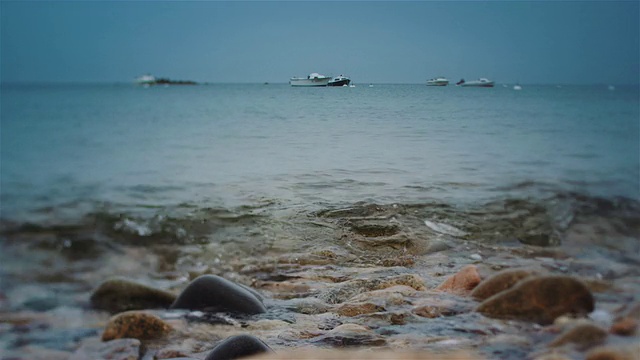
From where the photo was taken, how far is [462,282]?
3.07 meters

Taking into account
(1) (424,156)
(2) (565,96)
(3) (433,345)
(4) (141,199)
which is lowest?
(3) (433,345)

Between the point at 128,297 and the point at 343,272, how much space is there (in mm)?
1301

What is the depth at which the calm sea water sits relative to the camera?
415 cm

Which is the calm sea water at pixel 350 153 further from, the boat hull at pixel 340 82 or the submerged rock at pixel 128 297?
the submerged rock at pixel 128 297

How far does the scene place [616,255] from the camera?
11.6ft

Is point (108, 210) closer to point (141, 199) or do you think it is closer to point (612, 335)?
point (141, 199)

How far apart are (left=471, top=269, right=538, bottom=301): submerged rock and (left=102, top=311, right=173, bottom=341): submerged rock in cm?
164

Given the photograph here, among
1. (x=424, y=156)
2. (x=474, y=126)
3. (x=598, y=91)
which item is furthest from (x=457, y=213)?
(x=598, y=91)

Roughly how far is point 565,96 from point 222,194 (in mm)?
3160

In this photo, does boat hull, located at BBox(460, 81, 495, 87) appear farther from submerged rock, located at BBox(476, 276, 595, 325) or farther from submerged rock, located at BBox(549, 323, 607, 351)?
submerged rock, located at BBox(549, 323, 607, 351)

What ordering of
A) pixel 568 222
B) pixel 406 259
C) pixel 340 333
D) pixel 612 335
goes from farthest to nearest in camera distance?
1. pixel 568 222
2. pixel 406 259
3. pixel 340 333
4. pixel 612 335

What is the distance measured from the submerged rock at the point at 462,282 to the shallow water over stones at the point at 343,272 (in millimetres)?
39

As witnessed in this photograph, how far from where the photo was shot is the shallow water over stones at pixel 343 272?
103 inches

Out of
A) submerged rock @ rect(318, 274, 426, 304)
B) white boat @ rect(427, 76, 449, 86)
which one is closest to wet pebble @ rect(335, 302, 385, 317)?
submerged rock @ rect(318, 274, 426, 304)
